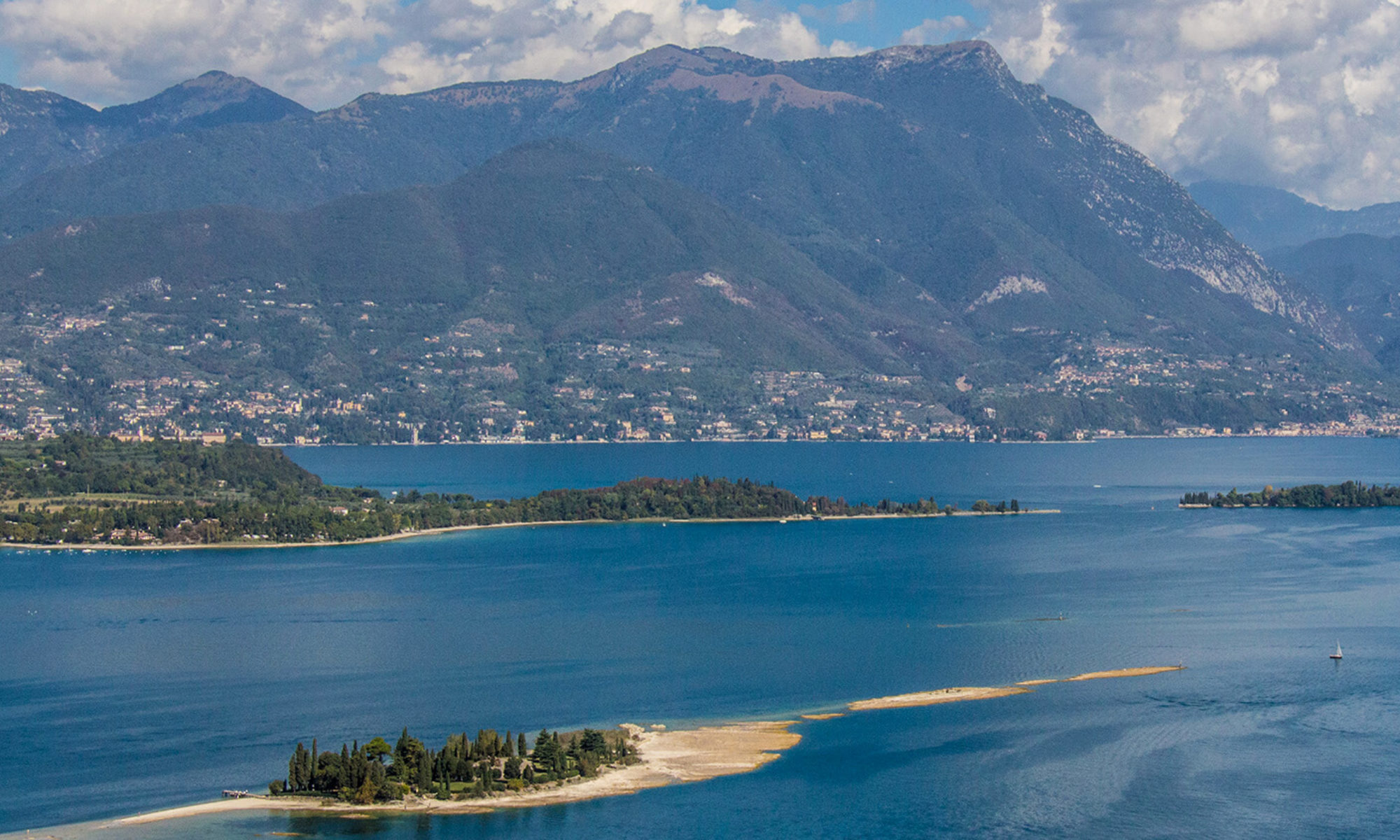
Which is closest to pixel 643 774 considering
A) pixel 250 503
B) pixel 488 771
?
pixel 488 771

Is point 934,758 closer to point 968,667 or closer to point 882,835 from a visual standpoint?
point 882,835

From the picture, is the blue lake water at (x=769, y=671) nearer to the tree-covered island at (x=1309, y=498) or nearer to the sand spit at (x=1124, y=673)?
the sand spit at (x=1124, y=673)

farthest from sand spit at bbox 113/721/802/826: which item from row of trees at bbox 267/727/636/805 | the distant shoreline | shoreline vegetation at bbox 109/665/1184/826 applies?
the distant shoreline

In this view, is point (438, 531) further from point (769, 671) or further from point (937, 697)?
point (937, 697)

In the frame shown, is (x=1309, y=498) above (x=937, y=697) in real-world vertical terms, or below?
above

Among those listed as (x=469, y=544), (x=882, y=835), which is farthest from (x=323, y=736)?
(x=469, y=544)

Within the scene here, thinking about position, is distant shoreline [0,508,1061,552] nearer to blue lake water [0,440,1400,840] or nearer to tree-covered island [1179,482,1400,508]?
blue lake water [0,440,1400,840]
